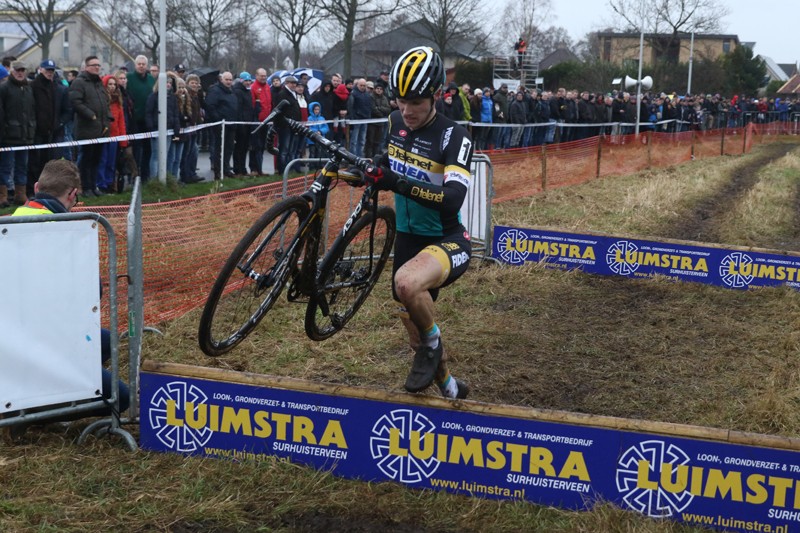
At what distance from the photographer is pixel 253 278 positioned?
5.69m

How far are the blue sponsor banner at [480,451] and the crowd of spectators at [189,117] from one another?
4207 millimetres

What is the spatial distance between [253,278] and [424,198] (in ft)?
4.16

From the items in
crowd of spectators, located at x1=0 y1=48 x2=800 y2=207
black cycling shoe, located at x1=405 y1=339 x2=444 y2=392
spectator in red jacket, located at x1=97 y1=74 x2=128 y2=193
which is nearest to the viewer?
black cycling shoe, located at x1=405 y1=339 x2=444 y2=392

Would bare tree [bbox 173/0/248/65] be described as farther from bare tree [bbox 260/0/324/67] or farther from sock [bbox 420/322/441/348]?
sock [bbox 420/322/441/348]

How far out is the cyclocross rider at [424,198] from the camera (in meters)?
5.12

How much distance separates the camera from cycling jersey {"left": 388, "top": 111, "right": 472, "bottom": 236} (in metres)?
5.18

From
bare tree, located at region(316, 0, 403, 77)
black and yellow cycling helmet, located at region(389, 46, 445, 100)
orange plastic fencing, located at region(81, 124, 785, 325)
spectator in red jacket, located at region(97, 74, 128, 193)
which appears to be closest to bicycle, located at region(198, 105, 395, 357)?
black and yellow cycling helmet, located at region(389, 46, 445, 100)

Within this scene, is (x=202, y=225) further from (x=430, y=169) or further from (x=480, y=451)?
(x=480, y=451)

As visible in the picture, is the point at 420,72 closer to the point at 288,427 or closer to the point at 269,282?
the point at 269,282

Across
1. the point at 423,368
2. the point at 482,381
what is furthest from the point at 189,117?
the point at 423,368

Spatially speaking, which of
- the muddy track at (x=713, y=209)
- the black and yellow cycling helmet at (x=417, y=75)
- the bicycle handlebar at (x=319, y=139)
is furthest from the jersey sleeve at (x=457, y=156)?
the muddy track at (x=713, y=209)

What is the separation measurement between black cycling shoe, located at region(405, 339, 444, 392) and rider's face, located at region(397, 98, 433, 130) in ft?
4.32

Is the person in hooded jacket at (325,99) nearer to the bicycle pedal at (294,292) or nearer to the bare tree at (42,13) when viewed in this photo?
the bicycle pedal at (294,292)

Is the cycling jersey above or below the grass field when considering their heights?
above
